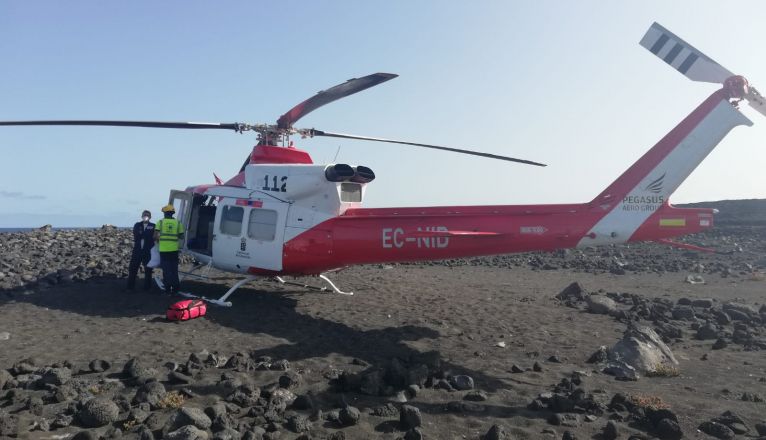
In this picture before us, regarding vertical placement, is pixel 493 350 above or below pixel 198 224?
below

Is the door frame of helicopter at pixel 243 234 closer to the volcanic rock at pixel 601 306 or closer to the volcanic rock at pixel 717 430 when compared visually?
the volcanic rock at pixel 601 306

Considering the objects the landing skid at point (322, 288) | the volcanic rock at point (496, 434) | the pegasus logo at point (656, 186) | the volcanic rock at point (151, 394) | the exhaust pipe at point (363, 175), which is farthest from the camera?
A: the landing skid at point (322, 288)

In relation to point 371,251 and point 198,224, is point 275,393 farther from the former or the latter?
point 198,224

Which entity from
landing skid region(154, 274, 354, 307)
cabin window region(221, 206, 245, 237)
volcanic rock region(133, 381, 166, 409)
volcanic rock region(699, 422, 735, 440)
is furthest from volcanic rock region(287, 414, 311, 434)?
cabin window region(221, 206, 245, 237)

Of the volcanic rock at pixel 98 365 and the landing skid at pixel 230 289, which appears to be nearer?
the volcanic rock at pixel 98 365

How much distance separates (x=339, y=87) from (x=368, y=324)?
4861mm

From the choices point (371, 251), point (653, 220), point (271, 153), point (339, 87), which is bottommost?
point (371, 251)

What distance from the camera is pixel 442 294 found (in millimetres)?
14312

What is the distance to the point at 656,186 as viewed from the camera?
Result: 9156 mm

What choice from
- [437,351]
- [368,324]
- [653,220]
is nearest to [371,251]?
[368,324]

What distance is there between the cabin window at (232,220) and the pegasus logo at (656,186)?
8.53 metres

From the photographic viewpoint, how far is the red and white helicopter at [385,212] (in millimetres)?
8875

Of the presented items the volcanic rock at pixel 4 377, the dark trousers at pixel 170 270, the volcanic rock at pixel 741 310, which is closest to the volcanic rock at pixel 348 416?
the volcanic rock at pixel 4 377

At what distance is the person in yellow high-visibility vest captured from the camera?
1201 cm
